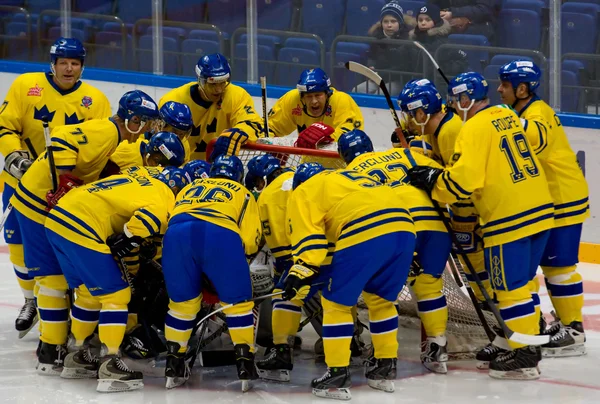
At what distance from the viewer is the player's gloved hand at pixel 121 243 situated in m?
5.46

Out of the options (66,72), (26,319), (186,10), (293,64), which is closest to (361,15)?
(293,64)

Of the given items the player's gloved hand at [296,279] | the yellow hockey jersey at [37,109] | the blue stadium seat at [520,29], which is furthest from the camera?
the blue stadium seat at [520,29]

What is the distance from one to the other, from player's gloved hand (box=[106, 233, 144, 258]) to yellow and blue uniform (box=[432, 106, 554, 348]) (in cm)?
136

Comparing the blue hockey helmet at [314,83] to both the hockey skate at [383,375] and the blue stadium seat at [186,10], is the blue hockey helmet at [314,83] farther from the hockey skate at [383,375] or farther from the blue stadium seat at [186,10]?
the blue stadium seat at [186,10]

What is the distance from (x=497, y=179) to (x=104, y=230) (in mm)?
1774

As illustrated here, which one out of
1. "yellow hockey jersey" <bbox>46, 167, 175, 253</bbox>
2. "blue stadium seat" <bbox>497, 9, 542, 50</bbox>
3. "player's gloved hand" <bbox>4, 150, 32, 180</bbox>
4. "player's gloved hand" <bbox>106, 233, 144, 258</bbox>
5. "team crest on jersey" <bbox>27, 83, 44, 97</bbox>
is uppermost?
"blue stadium seat" <bbox>497, 9, 542, 50</bbox>

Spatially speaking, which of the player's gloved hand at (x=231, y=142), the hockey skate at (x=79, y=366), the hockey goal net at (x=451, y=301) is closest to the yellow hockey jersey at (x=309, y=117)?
the hockey goal net at (x=451, y=301)

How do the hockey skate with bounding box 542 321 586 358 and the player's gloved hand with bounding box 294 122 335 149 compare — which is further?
the player's gloved hand with bounding box 294 122 335 149

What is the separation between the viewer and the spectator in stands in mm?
8422

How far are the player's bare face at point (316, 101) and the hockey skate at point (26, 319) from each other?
189 centimetres

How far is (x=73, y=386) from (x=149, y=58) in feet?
14.9

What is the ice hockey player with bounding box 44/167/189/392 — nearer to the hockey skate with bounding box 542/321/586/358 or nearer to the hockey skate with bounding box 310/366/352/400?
the hockey skate with bounding box 310/366/352/400

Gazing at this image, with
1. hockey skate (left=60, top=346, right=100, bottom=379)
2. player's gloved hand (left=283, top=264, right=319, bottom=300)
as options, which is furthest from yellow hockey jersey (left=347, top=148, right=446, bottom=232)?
hockey skate (left=60, top=346, right=100, bottom=379)

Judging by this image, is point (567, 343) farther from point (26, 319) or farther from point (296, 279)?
point (26, 319)
